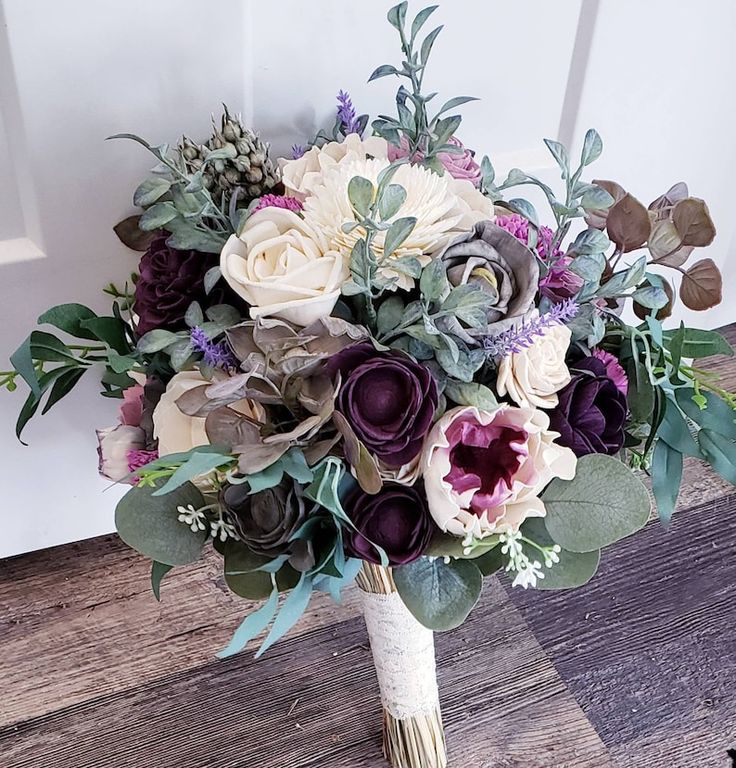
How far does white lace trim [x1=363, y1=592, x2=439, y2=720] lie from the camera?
0.75 m

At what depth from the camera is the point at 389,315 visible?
1.95ft

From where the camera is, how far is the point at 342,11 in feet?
2.55

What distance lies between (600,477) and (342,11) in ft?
1.55

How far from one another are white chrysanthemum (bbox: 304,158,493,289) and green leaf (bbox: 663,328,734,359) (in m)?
0.20

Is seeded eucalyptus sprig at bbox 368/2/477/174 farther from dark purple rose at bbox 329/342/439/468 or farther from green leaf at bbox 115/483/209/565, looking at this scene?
green leaf at bbox 115/483/209/565

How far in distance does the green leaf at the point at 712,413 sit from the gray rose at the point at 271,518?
0.31 metres

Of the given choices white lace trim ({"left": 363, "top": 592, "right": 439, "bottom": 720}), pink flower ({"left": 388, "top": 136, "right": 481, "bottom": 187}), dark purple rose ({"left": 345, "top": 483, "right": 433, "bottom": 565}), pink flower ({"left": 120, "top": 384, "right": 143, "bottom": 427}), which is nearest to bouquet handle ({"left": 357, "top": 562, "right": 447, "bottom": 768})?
white lace trim ({"left": 363, "top": 592, "right": 439, "bottom": 720})

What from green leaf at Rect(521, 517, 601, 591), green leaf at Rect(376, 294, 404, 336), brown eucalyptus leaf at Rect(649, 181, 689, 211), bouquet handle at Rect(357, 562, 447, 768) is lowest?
bouquet handle at Rect(357, 562, 447, 768)

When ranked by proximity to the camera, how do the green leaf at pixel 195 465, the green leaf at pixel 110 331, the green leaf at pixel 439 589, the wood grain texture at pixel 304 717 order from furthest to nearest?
the wood grain texture at pixel 304 717 < the green leaf at pixel 110 331 < the green leaf at pixel 439 589 < the green leaf at pixel 195 465

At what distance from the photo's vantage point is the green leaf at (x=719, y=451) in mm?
665

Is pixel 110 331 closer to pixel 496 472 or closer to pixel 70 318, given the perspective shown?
pixel 70 318

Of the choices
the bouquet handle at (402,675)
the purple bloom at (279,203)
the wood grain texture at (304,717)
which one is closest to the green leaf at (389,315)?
the purple bloom at (279,203)

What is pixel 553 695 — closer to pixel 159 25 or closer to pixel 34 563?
pixel 34 563

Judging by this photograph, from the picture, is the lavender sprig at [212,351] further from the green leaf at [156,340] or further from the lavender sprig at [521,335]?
the lavender sprig at [521,335]
